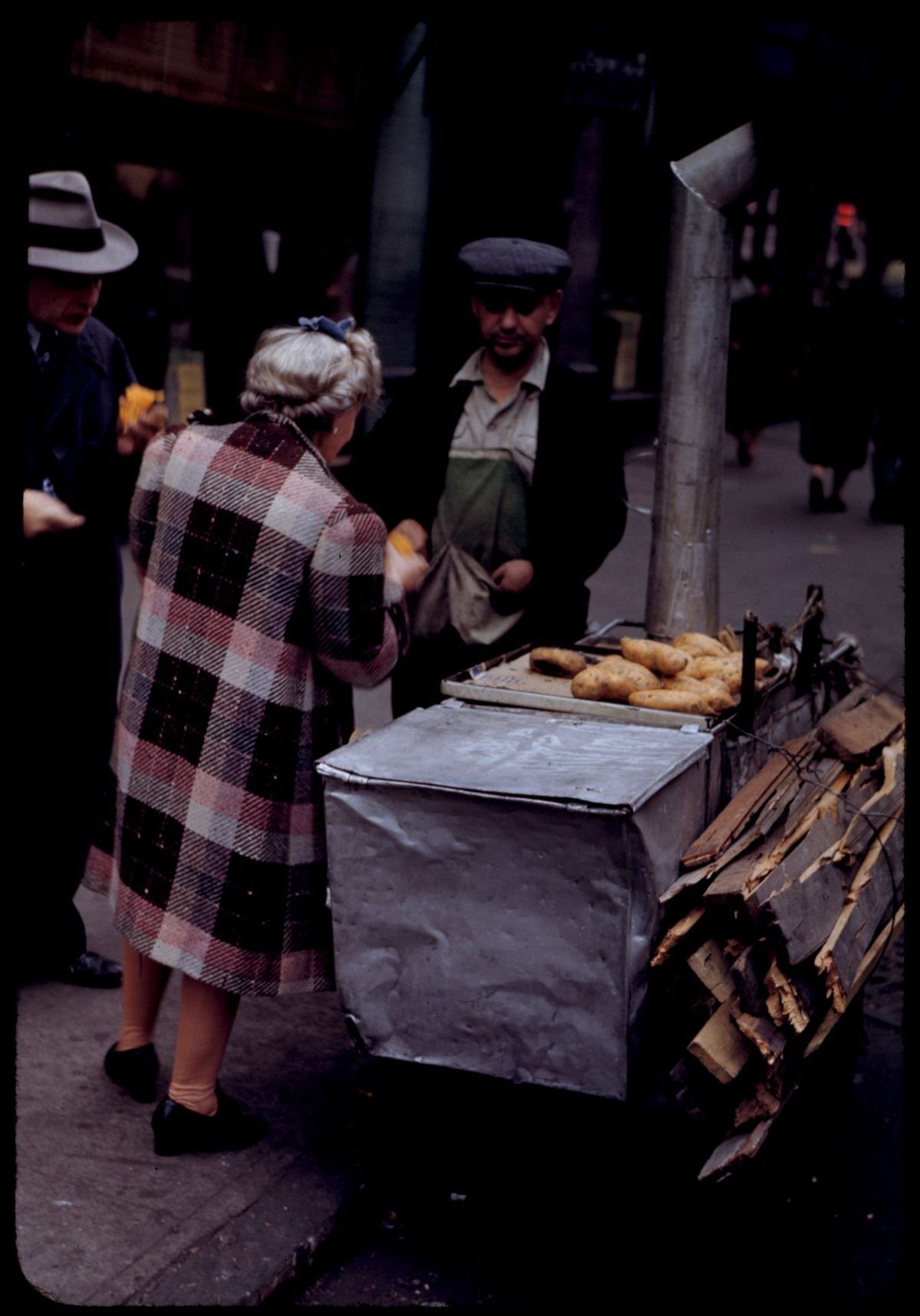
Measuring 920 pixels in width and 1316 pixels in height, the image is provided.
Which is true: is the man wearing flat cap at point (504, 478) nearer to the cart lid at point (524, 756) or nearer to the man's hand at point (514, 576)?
the man's hand at point (514, 576)

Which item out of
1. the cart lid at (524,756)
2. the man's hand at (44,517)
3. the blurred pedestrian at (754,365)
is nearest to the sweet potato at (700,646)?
the cart lid at (524,756)

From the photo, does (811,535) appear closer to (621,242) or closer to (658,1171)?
(621,242)

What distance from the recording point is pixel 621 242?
15.6 meters

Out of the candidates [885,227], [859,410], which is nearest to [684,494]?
[859,410]

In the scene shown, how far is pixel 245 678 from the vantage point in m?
3.05

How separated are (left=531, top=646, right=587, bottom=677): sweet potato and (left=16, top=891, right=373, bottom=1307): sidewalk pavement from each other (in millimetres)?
1140

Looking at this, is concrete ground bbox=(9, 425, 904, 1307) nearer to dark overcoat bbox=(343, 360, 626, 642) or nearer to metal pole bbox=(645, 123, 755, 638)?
dark overcoat bbox=(343, 360, 626, 642)

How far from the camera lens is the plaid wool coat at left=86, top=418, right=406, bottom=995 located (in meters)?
3.00

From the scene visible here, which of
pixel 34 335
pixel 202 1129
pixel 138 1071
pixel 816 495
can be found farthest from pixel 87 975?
pixel 816 495

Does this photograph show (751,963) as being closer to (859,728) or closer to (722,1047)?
(722,1047)

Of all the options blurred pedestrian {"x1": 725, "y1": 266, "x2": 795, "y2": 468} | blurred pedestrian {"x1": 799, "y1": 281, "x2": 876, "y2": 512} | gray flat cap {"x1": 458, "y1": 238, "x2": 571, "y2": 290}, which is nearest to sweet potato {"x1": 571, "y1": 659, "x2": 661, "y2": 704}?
gray flat cap {"x1": 458, "y1": 238, "x2": 571, "y2": 290}

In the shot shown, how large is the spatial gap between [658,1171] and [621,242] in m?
13.8

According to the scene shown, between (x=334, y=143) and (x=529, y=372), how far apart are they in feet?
21.5

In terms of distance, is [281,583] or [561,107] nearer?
[281,583]
